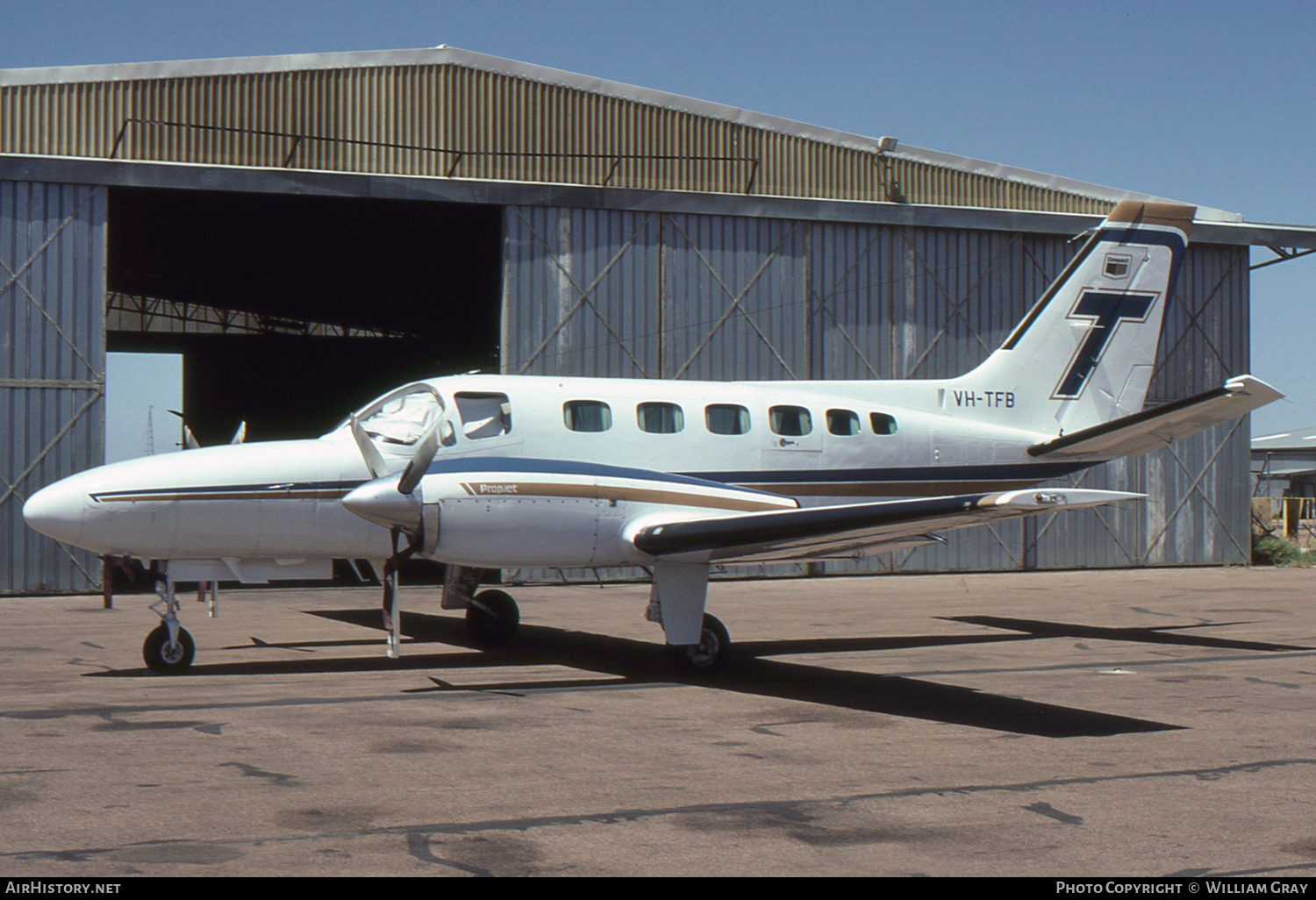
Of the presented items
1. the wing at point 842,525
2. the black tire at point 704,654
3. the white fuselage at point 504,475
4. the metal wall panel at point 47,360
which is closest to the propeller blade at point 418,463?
the white fuselage at point 504,475

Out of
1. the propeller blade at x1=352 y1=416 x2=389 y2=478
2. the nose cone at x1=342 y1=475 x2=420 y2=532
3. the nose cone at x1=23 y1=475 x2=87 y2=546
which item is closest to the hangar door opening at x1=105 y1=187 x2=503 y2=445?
the propeller blade at x1=352 y1=416 x2=389 y2=478

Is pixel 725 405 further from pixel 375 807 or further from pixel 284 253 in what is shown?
pixel 284 253

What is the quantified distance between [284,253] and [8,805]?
28.6m

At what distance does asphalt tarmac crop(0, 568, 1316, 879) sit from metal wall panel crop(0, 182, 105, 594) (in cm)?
640

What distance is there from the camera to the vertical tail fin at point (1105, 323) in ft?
57.2

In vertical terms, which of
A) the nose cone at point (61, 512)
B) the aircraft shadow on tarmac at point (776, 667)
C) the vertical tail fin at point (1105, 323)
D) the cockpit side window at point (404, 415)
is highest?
the vertical tail fin at point (1105, 323)

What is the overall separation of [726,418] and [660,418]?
97 cm

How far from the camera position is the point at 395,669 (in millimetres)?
12992

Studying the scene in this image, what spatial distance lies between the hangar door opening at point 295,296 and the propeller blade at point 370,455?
14443 millimetres

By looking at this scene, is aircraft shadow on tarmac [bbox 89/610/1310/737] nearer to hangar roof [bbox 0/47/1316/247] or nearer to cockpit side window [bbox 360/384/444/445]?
cockpit side window [bbox 360/384/444/445]

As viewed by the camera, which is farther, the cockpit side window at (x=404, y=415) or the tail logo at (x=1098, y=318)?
A: the tail logo at (x=1098, y=318)

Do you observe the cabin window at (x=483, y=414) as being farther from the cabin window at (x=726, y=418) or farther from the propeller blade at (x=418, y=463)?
the cabin window at (x=726, y=418)

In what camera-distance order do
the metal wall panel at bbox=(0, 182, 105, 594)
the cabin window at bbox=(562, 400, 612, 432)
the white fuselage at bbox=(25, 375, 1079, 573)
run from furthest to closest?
the metal wall panel at bbox=(0, 182, 105, 594) → the cabin window at bbox=(562, 400, 612, 432) → the white fuselage at bbox=(25, 375, 1079, 573)

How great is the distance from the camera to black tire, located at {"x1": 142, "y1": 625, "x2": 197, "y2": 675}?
12211 mm
